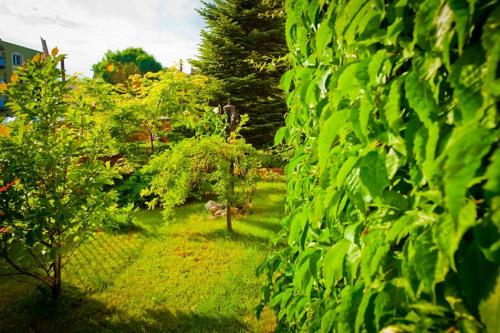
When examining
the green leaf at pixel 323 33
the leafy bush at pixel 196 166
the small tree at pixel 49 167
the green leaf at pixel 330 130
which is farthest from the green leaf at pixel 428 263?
the leafy bush at pixel 196 166

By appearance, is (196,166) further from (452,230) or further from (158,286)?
(452,230)

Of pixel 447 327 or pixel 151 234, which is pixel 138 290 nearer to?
pixel 151 234

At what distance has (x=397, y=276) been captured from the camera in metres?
0.97

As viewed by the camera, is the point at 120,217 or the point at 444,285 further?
the point at 120,217

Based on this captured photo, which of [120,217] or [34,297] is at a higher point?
[120,217]

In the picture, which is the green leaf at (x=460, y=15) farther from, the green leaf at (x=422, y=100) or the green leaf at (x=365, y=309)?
the green leaf at (x=365, y=309)

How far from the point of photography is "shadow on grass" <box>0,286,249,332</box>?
160 inches

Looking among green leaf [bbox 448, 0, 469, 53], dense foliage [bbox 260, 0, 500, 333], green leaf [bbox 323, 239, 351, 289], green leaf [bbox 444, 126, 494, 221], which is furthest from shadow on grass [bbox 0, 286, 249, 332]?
green leaf [bbox 448, 0, 469, 53]

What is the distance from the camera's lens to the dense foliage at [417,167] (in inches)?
25.3

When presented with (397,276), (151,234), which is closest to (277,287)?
(397,276)

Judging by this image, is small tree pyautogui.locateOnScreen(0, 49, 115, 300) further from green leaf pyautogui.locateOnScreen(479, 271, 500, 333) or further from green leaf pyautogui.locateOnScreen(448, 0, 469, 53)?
green leaf pyautogui.locateOnScreen(448, 0, 469, 53)

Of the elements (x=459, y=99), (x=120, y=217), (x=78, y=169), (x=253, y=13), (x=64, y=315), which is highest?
(x=253, y=13)

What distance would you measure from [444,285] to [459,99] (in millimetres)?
483

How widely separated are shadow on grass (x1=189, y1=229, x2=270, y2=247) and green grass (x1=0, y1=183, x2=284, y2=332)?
0.07 ft
